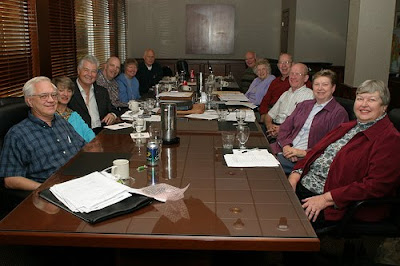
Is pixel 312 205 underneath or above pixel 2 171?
underneath

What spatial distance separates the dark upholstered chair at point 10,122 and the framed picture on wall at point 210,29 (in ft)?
25.5

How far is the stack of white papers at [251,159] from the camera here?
6.79 feet

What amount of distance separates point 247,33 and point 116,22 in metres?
3.18

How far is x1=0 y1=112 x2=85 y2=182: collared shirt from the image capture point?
87.4 inches

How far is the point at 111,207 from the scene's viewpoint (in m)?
1.50

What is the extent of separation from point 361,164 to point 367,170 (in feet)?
0.15

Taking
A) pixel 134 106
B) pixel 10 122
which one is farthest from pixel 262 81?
pixel 10 122

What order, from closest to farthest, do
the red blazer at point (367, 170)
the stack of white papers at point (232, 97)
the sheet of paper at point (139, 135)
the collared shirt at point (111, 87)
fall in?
the red blazer at point (367, 170) < the sheet of paper at point (139, 135) < the stack of white papers at point (232, 97) < the collared shirt at point (111, 87)

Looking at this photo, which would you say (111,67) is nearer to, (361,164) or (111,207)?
(361,164)

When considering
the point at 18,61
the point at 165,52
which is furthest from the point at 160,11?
the point at 18,61

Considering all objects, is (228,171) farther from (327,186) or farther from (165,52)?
(165,52)

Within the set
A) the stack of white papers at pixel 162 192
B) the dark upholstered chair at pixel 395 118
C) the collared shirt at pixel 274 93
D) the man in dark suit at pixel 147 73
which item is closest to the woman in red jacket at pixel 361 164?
the dark upholstered chair at pixel 395 118

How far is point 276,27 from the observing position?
10.1m

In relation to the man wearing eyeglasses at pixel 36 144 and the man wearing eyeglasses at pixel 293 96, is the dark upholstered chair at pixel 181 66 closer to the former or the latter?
the man wearing eyeglasses at pixel 293 96
